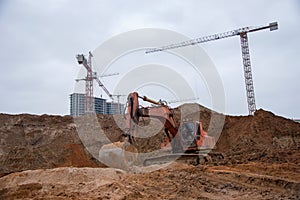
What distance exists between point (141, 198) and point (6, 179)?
491 cm

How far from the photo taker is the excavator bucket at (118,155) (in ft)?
42.4

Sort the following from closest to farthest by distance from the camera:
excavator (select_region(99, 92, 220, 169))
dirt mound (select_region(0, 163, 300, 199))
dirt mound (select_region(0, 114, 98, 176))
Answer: dirt mound (select_region(0, 163, 300, 199)), excavator (select_region(99, 92, 220, 169)), dirt mound (select_region(0, 114, 98, 176))

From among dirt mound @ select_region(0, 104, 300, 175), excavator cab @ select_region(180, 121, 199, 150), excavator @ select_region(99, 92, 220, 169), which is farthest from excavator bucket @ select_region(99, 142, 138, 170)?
dirt mound @ select_region(0, 104, 300, 175)

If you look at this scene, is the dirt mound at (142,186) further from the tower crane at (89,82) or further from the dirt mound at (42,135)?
the tower crane at (89,82)

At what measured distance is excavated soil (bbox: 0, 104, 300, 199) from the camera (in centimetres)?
912

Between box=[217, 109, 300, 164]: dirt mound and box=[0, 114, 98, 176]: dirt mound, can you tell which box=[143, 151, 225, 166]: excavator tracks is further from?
box=[0, 114, 98, 176]: dirt mound

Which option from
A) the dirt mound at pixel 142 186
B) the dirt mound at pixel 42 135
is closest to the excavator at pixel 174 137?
the dirt mound at pixel 142 186

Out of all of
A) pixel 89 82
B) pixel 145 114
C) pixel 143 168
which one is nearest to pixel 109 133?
pixel 143 168

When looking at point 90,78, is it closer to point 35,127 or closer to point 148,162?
point 35,127

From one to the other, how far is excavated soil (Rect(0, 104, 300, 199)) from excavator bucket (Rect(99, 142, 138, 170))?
2.29ft

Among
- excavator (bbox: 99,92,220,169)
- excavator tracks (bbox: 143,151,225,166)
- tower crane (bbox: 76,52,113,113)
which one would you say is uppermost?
tower crane (bbox: 76,52,113,113)

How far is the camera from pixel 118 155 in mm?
13047

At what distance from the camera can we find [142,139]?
29.2 m

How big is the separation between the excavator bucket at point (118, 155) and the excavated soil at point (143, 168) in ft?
2.29
